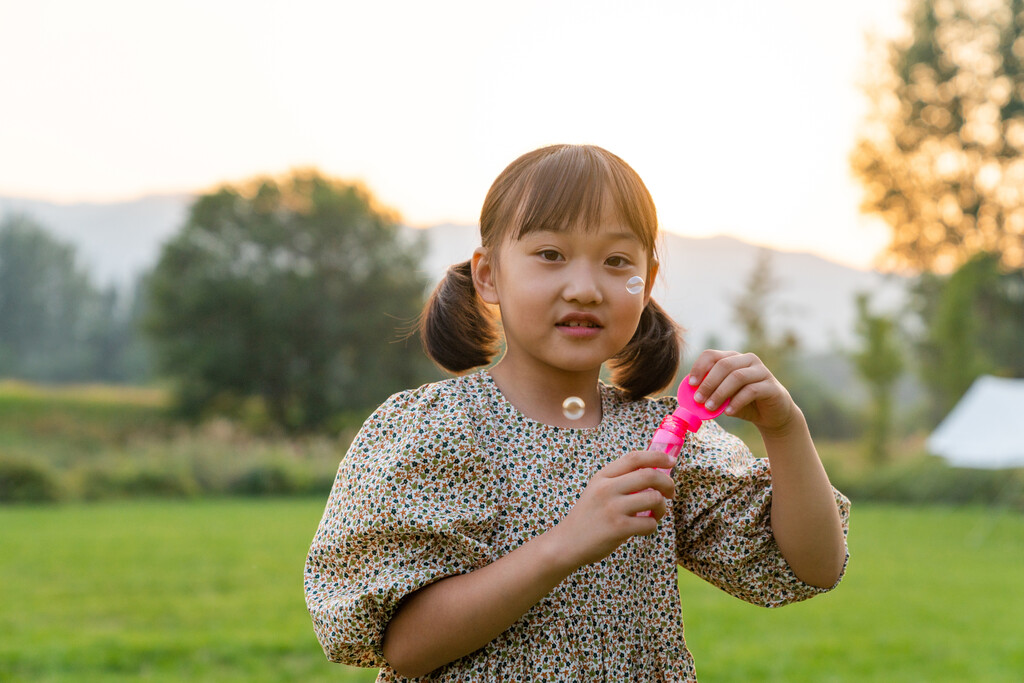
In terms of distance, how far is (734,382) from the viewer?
1388 mm

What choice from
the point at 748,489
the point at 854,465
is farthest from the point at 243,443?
the point at 748,489

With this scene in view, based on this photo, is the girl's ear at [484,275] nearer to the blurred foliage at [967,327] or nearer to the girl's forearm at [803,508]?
the girl's forearm at [803,508]

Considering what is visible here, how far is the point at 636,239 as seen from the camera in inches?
58.6

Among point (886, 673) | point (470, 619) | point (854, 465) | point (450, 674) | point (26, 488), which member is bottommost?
point (854, 465)

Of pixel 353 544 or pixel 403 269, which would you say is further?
pixel 403 269

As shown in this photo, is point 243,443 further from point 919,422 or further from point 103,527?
point 919,422

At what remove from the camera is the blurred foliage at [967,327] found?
1736 cm

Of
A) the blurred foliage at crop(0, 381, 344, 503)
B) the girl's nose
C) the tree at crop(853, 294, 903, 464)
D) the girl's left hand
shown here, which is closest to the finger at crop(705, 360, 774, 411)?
the girl's left hand

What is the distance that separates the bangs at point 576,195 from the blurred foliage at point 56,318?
2081cm

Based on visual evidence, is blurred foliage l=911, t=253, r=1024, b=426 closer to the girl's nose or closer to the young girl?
the young girl

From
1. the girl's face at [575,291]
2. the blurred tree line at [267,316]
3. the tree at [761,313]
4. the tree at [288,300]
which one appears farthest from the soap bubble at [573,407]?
the blurred tree line at [267,316]

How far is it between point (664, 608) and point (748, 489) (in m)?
0.23

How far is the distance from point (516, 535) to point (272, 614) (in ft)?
15.0

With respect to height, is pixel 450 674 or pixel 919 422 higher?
pixel 450 674
